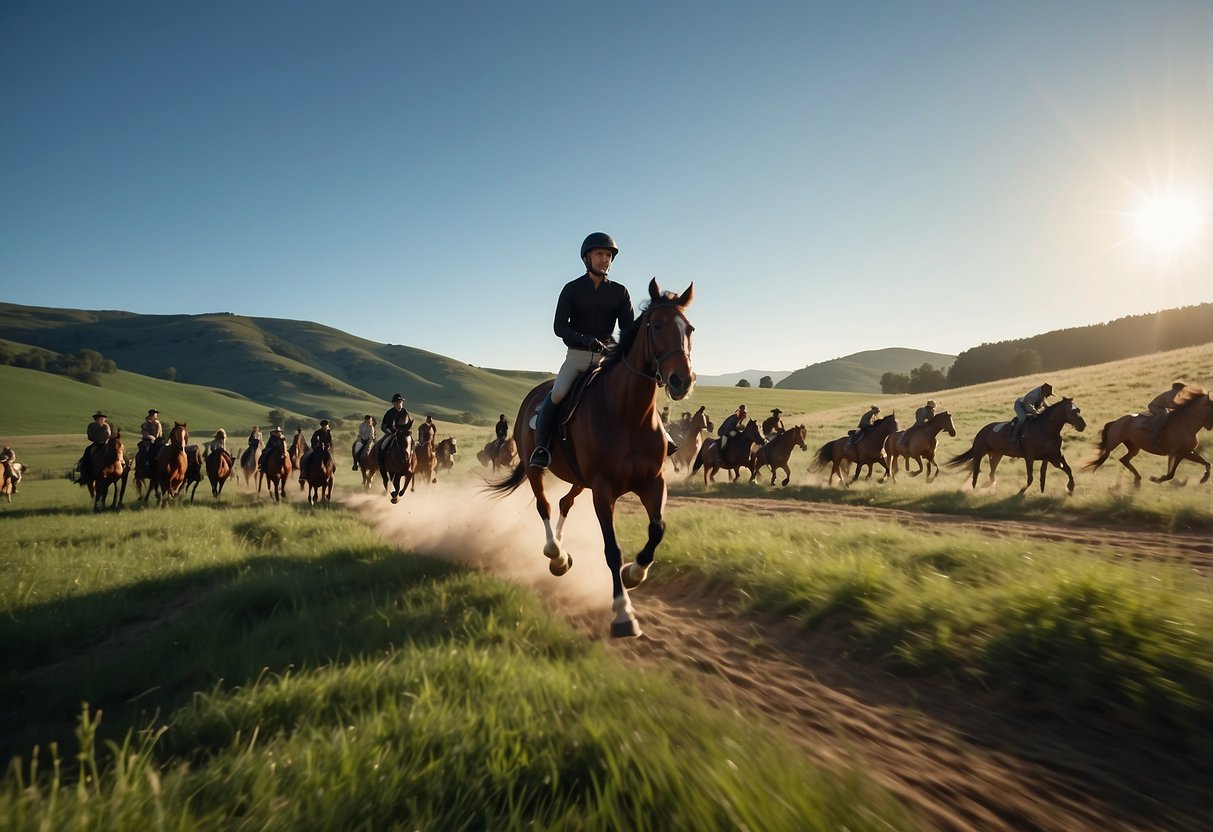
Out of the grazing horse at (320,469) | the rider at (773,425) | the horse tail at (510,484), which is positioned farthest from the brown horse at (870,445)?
the grazing horse at (320,469)

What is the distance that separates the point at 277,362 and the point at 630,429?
16470cm

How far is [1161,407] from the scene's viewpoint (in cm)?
1434

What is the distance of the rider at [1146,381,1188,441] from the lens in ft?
46.3

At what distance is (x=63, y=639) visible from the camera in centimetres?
561

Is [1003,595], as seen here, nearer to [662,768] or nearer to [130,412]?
[662,768]

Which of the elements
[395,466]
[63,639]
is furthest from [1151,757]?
[395,466]

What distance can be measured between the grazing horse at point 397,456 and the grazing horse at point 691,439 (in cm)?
1145

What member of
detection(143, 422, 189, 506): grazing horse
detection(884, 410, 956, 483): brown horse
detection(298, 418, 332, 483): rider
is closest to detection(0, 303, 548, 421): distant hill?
detection(143, 422, 189, 506): grazing horse

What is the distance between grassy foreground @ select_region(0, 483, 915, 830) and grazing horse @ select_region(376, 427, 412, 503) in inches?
360

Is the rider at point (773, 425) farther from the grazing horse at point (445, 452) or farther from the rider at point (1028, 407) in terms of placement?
the grazing horse at point (445, 452)

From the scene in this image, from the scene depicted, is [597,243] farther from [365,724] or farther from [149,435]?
[149,435]

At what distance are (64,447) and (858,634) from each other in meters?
67.5

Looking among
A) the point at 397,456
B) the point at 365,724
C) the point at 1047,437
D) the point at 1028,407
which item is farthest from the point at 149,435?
the point at 1028,407

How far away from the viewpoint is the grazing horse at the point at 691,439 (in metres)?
24.5
